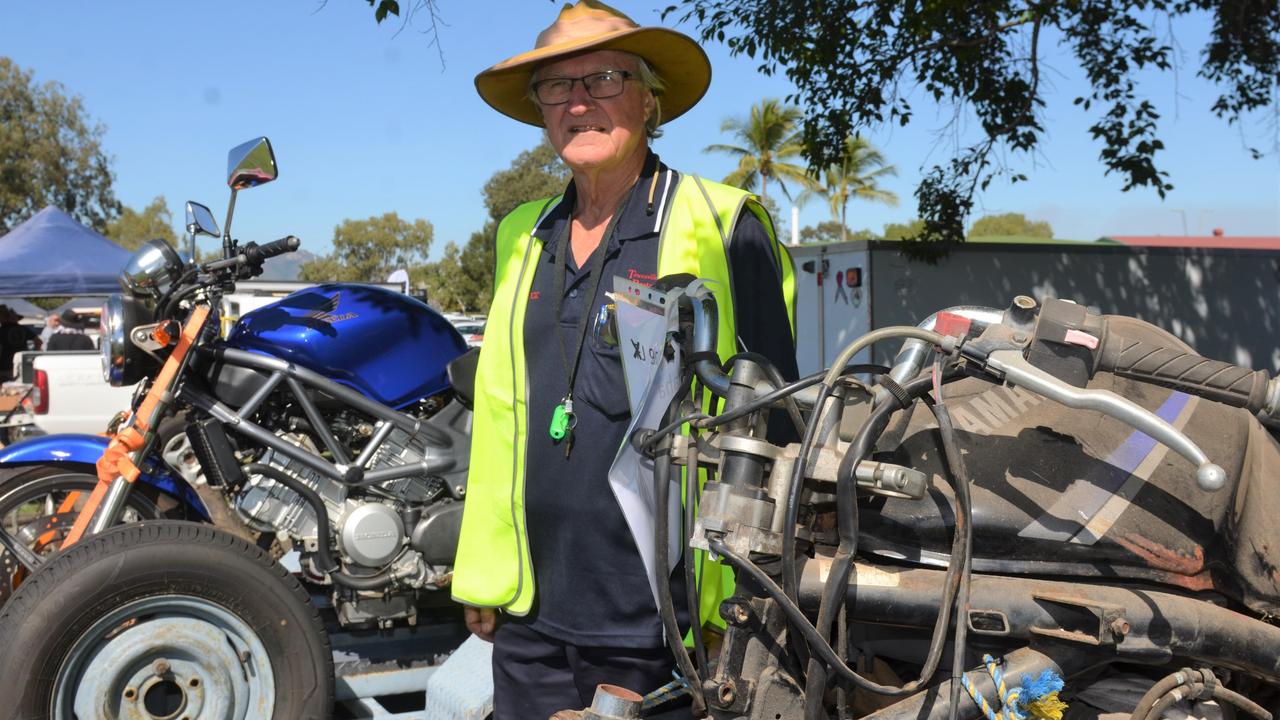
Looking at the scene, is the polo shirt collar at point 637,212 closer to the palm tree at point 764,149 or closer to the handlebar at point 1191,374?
the handlebar at point 1191,374

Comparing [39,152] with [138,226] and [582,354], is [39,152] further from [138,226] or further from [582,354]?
[582,354]

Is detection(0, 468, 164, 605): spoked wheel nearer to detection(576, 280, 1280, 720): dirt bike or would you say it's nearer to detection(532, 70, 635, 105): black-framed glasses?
detection(532, 70, 635, 105): black-framed glasses

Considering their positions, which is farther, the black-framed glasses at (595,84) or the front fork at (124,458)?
the front fork at (124,458)

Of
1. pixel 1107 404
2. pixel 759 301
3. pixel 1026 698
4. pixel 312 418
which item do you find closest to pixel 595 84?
pixel 759 301

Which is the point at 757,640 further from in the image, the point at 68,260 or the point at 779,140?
the point at 779,140

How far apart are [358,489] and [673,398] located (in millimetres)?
2329

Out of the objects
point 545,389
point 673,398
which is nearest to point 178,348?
point 545,389

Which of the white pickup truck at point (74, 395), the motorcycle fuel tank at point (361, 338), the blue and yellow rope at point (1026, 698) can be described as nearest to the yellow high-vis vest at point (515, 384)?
the blue and yellow rope at point (1026, 698)

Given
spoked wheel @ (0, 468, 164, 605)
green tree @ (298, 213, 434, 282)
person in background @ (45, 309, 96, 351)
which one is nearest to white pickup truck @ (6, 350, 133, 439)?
person in background @ (45, 309, 96, 351)

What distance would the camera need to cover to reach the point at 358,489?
147 inches

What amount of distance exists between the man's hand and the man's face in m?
1.04

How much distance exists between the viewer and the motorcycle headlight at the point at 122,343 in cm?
354

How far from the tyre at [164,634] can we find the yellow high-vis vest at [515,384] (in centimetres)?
100

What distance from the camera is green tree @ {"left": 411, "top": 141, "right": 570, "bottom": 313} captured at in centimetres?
4284
